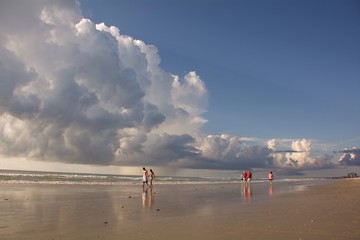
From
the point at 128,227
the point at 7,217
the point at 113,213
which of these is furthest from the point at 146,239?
the point at 7,217

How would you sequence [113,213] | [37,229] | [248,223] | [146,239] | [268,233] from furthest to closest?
[113,213]
[248,223]
[37,229]
[268,233]
[146,239]

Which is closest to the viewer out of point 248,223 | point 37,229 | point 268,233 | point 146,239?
point 146,239

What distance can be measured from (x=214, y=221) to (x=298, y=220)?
9.63ft

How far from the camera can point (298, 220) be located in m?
12.2

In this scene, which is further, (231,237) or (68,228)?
(68,228)

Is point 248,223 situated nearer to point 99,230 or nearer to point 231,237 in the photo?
point 231,237

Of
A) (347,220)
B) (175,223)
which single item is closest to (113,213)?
(175,223)

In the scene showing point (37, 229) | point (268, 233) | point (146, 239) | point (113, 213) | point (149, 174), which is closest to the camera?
point (146, 239)

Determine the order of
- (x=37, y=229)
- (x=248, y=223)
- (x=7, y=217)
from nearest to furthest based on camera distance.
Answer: (x=37, y=229), (x=248, y=223), (x=7, y=217)

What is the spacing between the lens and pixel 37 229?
10469 millimetres

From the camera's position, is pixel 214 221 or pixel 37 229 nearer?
pixel 37 229

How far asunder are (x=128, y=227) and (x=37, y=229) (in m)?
2.69

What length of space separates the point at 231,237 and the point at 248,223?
8.23 feet

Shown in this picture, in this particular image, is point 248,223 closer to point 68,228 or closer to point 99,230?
point 99,230
